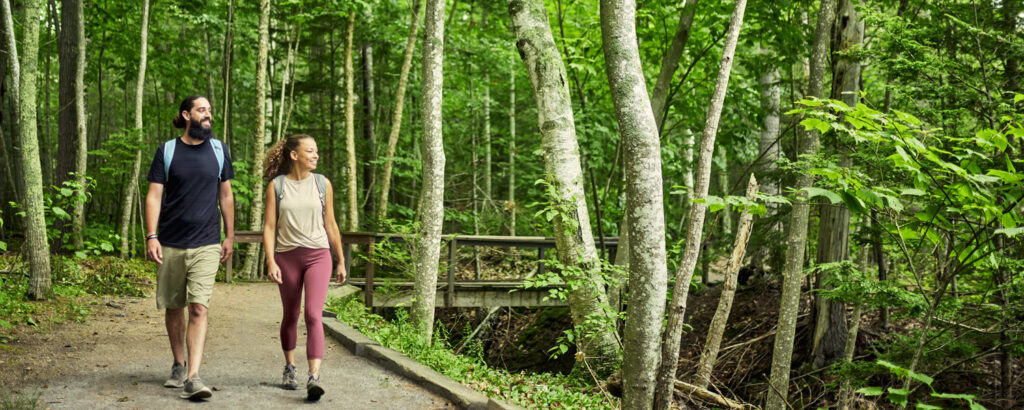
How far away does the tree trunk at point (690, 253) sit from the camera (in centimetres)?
480

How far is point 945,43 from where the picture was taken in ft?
23.9

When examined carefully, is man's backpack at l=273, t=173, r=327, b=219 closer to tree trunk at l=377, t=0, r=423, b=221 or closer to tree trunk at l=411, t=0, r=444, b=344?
tree trunk at l=411, t=0, r=444, b=344

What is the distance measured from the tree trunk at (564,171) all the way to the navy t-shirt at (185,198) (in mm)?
3716

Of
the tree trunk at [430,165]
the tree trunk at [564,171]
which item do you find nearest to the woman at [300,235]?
the tree trunk at [430,165]

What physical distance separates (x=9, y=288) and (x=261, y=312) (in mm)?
3005

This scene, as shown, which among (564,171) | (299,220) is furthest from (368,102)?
(299,220)

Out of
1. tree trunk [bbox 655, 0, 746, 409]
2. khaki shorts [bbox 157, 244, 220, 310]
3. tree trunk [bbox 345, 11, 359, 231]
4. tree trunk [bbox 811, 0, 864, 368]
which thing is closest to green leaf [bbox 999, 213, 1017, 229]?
tree trunk [bbox 655, 0, 746, 409]

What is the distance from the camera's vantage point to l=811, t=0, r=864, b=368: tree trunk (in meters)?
8.66

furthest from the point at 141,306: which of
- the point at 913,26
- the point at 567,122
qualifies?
the point at 913,26

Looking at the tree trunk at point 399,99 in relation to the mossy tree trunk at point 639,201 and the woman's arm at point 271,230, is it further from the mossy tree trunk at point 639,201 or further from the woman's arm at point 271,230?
the mossy tree trunk at point 639,201

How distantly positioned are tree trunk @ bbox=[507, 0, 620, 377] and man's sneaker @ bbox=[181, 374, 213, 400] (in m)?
3.90

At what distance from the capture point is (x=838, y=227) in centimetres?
905

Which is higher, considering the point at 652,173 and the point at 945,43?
the point at 945,43

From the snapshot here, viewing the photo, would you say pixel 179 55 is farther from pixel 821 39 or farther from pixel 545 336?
pixel 821 39
